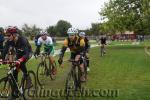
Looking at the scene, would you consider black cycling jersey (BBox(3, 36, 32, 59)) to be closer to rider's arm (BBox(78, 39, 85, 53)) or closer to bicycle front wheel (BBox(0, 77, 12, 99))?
bicycle front wheel (BBox(0, 77, 12, 99))

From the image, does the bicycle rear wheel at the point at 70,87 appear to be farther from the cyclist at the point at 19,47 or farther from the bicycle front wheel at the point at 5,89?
the bicycle front wheel at the point at 5,89

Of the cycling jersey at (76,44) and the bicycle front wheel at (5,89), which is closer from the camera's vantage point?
the bicycle front wheel at (5,89)

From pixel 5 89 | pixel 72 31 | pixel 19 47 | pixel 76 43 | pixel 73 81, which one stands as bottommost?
pixel 73 81

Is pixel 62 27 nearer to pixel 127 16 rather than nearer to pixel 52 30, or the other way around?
pixel 52 30

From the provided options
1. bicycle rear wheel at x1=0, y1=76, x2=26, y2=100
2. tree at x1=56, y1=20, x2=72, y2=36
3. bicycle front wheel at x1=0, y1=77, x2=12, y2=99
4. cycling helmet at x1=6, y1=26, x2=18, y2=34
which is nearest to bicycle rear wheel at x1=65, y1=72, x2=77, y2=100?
bicycle rear wheel at x1=0, y1=76, x2=26, y2=100

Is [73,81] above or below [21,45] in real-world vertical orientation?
below

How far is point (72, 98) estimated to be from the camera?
1239 centimetres

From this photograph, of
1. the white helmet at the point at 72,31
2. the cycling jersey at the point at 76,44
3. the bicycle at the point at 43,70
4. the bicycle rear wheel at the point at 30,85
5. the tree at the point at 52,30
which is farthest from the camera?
the tree at the point at 52,30

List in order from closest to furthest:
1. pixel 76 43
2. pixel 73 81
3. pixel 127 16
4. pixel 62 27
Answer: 1. pixel 73 81
2. pixel 76 43
3. pixel 127 16
4. pixel 62 27

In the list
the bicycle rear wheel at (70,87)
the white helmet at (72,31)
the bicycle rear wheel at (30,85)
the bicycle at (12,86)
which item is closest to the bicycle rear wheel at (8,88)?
the bicycle at (12,86)

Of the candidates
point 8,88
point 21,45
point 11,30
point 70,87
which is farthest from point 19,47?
point 70,87

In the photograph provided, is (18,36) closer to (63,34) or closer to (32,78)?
(32,78)

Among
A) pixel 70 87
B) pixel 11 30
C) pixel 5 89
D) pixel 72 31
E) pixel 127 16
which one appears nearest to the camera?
pixel 5 89

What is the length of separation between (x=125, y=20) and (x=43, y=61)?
154 feet
